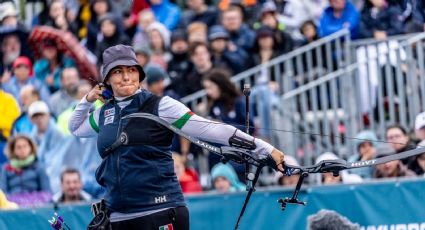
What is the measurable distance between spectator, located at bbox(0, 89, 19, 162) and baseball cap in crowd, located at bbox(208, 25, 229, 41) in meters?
2.71

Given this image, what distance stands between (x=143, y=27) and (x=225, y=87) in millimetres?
3697

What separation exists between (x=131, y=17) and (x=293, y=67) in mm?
3877

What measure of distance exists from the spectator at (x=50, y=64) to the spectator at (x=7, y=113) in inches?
29.4

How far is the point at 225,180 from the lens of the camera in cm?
1433

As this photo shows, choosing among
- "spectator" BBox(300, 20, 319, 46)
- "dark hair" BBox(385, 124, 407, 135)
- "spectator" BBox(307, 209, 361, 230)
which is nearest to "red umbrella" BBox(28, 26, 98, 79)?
"spectator" BBox(300, 20, 319, 46)

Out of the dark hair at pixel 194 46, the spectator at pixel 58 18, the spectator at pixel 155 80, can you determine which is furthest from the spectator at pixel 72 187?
the spectator at pixel 58 18

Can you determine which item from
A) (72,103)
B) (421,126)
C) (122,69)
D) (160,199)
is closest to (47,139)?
(72,103)

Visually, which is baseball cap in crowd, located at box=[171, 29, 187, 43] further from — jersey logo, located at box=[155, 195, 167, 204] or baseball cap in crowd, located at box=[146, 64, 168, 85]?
jersey logo, located at box=[155, 195, 167, 204]

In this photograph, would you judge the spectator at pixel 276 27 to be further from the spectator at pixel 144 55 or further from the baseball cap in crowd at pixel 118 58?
the baseball cap in crowd at pixel 118 58

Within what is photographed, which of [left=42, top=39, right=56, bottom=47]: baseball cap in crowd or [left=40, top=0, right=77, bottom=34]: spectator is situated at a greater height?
[left=40, top=0, right=77, bottom=34]: spectator

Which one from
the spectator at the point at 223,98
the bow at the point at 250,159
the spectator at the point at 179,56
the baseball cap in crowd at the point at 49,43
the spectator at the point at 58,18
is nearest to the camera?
the bow at the point at 250,159

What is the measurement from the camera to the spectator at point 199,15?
18719 mm

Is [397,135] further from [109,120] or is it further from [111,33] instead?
[111,33]

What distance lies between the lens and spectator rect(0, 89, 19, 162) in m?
17.8
